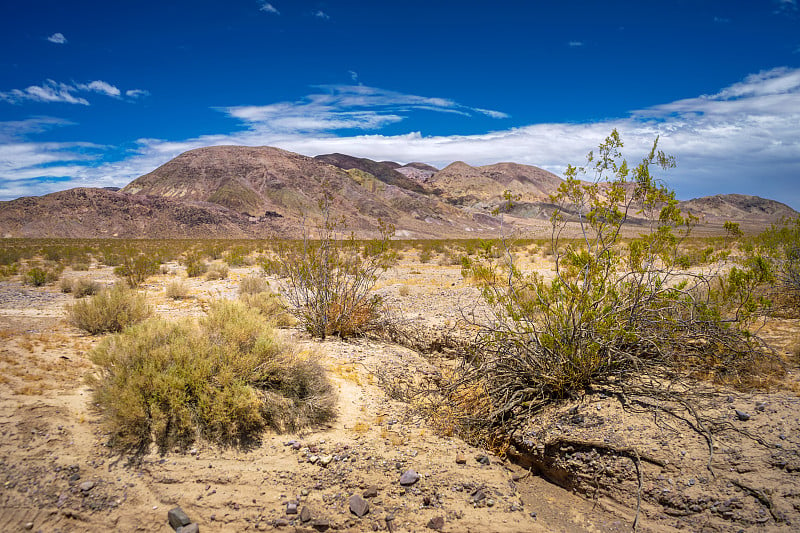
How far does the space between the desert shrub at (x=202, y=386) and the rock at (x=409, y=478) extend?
4.09ft

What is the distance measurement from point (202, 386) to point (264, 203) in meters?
73.8

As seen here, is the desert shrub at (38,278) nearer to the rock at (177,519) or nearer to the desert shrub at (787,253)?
the rock at (177,519)

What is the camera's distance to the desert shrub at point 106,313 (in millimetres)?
7203

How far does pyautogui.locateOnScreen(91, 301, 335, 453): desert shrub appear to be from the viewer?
4098 mm

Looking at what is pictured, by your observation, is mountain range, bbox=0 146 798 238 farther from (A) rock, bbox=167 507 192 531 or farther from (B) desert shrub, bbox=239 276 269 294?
(A) rock, bbox=167 507 192 531

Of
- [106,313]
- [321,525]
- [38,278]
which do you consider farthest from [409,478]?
[38,278]

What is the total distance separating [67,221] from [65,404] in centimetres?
6475

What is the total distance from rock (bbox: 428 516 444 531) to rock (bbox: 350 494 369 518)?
21.5 inches

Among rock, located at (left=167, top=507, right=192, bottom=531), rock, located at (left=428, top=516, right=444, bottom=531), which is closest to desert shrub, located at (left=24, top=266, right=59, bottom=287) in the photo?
rock, located at (left=167, top=507, right=192, bottom=531)

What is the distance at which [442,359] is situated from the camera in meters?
7.18

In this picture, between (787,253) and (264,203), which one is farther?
(264,203)

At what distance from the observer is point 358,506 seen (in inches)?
143

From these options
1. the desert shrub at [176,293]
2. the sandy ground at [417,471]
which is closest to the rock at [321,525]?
the sandy ground at [417,471]

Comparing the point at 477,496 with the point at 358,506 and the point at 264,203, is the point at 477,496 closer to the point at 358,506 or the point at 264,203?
the point at 358,506
